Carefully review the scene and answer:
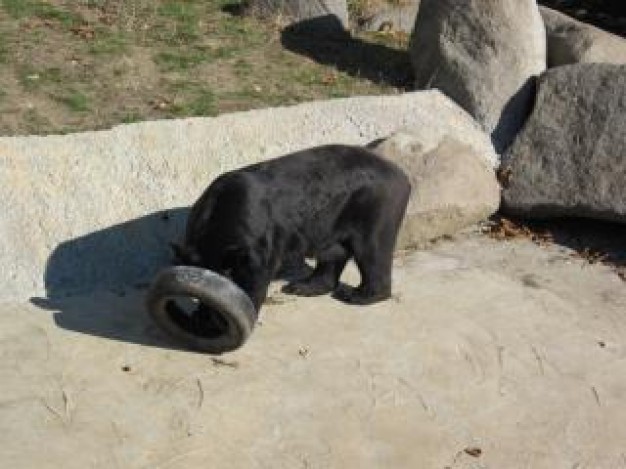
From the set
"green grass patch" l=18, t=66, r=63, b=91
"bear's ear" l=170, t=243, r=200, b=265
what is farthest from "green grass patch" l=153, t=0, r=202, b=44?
"bear's ear" l=170, t=243, r=200, b=265

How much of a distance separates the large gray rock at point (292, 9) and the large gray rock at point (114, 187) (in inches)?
134

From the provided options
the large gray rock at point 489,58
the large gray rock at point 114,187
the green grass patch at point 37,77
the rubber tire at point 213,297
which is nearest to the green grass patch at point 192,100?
the large gray rock at point 114,187

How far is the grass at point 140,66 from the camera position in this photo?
10.1 meters

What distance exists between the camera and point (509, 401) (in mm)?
7051

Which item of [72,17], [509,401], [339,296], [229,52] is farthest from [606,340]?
[72,17]

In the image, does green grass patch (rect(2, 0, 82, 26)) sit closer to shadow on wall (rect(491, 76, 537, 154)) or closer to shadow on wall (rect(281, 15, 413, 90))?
shadow on wall (rect(281, 15, 413, 90))

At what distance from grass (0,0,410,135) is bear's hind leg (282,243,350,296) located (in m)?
2.65

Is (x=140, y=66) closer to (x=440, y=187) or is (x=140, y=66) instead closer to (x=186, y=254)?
(x=440, y=187)

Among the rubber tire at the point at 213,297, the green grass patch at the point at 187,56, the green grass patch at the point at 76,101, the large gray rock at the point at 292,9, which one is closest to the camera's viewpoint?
the rubber tire at the point at 213,297

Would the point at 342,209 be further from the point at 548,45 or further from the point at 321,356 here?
the point at 548,45

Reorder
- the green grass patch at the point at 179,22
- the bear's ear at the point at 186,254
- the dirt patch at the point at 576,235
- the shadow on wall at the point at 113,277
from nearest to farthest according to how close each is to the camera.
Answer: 1. the bear's ear at the point at 186,254
2. the shadow on wall at the point at 113,277
3. the dirt patch at the point at 576,235
4. the green grass patch at the point at 179,22

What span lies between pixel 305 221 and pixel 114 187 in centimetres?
179

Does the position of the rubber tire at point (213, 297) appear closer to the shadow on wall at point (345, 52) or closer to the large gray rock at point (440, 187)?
the large gray rock at point (440, 187)

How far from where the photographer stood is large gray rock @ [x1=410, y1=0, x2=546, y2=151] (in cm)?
1084
